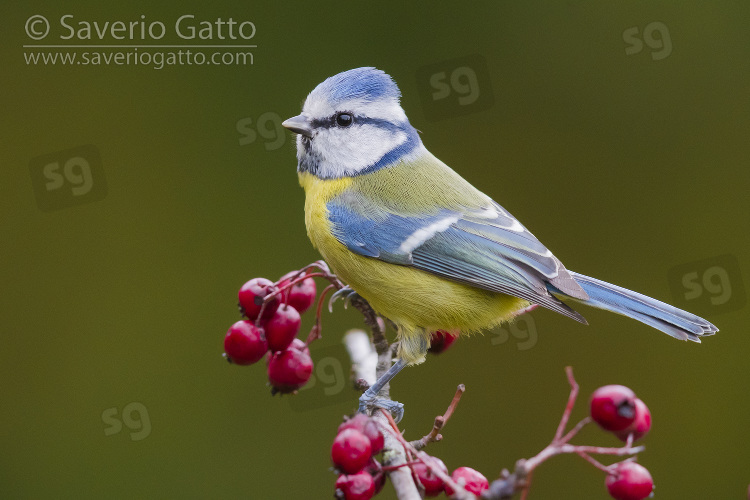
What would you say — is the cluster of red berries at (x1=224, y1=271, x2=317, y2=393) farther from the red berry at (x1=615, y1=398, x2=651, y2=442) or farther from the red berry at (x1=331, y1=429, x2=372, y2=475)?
the red berry at (x1=615, y1=398, x2=651, y2=442)

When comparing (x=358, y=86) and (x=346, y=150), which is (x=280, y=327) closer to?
(x=346, y=150)

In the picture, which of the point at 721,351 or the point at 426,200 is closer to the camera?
the point at 426,200

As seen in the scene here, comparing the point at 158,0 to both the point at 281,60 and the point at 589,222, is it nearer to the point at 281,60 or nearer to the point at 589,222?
the point at 281,60

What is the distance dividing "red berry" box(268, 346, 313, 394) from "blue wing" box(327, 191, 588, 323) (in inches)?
13.1

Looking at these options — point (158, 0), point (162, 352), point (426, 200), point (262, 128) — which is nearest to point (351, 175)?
point (426, 200)

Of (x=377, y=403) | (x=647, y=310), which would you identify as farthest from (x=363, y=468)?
(x=647, y=310)

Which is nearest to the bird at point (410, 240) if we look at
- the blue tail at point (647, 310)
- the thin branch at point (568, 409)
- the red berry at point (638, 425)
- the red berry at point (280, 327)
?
the blue tail at point (647, 310)

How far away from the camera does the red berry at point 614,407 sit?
1.18 m

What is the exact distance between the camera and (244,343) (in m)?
1.62

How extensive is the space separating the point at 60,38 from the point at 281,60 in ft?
2.81

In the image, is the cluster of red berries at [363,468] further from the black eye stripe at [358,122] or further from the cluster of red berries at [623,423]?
the black eye stripe at [358,122]

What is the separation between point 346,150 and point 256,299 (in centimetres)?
59

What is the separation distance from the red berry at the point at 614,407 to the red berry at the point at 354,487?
414mm

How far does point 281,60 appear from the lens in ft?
9.81
